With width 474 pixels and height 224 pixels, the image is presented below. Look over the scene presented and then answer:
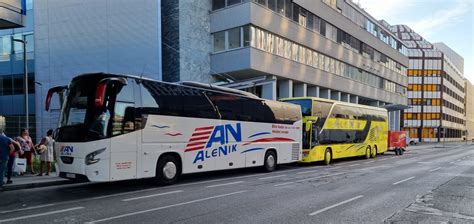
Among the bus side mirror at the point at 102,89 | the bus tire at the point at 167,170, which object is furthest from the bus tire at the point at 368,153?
the bus side mirror at the point at 102,89

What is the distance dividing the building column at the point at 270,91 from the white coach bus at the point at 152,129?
15.0 meters

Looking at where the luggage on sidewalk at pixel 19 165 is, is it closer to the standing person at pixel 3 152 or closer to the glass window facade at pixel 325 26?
the standing person at pixel 3 152

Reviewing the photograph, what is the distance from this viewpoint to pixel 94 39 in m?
33.5

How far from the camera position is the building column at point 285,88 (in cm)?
3603

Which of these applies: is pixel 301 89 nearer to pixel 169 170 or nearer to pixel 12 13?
pixel 169 170

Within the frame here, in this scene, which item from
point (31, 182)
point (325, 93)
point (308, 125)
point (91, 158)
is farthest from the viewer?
point (325, 93)

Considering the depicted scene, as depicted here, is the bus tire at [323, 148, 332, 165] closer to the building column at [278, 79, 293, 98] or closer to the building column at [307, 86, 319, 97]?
the building column at [278, 79, 293, 98]

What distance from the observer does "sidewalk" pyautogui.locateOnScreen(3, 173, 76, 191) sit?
1215 cm

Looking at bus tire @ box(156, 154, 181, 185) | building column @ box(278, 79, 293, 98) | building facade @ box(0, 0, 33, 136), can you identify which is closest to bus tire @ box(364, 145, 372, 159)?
building column @ box(278, 79, 293, 98)

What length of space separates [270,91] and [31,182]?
2276 centimetres

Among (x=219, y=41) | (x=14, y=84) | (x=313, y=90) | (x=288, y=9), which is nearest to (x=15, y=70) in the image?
(x=14, y=84)

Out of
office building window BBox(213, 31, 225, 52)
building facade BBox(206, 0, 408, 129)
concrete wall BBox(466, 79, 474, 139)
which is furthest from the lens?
concrete wall BBox(466, 79, 474, 139)

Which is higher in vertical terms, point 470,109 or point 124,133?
point 470,109

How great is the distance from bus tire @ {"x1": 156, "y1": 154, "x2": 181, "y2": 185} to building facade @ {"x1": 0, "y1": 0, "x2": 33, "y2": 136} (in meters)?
31.4
